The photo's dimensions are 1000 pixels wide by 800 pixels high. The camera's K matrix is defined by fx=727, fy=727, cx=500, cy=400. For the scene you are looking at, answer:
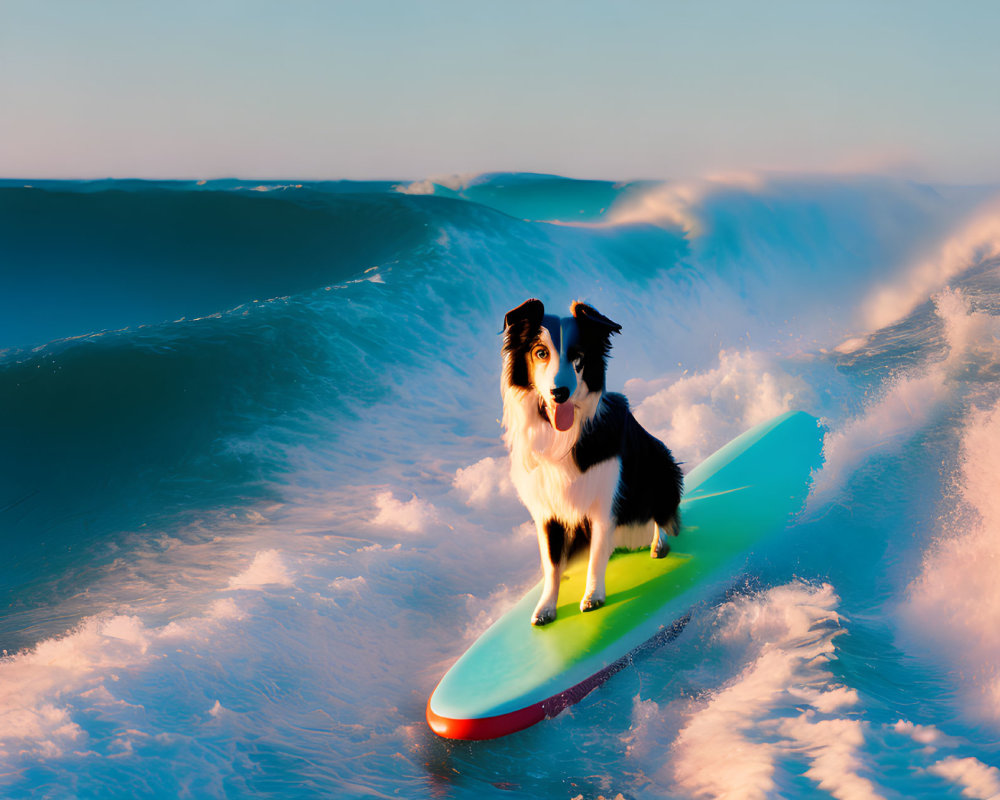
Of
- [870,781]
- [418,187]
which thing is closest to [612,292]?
[418,187]

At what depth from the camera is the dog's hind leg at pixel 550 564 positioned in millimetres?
3699

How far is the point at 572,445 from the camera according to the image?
3477mm

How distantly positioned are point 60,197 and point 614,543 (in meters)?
14.6

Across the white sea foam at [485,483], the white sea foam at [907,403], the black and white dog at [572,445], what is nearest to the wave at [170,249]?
the white sea foam at [485,483]

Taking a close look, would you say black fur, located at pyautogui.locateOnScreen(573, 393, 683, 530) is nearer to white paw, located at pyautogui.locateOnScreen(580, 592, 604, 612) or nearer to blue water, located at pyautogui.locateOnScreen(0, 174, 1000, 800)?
white paw, located at pyautogui.locateOnScreen(580, 592, 604, 612)

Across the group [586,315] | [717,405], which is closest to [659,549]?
[586,315]

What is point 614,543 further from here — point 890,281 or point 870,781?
point 890,281

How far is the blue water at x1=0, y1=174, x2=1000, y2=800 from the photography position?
3.13 meters

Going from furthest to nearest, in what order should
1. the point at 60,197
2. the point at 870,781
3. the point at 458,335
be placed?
1. the point at 60,197
2. the point at 458,335
3. the point at 870,781

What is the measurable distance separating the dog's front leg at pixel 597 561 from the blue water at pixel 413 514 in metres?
0.39

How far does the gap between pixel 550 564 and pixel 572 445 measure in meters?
0.71

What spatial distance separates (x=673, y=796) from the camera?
288 cm

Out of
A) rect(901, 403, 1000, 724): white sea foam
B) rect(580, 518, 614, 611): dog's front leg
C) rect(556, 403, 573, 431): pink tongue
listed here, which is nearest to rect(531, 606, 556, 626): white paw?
rect(580, 518, 614, 611): dog's front leg

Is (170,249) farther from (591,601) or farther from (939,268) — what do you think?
(939,268)
